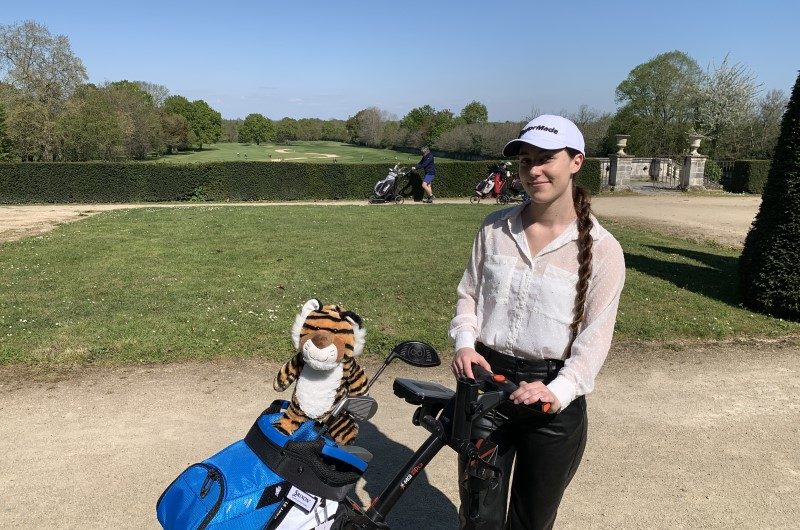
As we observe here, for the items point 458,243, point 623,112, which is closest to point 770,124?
point 623,112

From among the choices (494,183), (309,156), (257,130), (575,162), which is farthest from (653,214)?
(257,130)

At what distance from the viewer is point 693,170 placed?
27.5m

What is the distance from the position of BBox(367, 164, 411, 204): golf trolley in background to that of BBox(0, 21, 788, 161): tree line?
70.6 ft

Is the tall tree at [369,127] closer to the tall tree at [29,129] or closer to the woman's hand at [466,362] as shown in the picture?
the tall tree at [29,129]

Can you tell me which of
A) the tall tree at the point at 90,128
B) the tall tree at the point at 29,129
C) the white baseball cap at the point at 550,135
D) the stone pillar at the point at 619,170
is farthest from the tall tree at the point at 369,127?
the white baseball cap at the point at 550,135

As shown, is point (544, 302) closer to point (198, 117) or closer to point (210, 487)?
point (210, 487)

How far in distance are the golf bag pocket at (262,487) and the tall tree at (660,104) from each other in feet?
158

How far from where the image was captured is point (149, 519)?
3.18 metres

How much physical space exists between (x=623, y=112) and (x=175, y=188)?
45079 millimetres

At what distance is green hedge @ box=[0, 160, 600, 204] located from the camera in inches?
792

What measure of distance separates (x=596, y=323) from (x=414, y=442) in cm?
251

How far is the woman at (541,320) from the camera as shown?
2.02 m

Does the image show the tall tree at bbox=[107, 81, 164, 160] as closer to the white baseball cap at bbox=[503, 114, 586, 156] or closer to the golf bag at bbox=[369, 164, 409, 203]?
the golf bag at bbox=[369, 164, 409, 203]

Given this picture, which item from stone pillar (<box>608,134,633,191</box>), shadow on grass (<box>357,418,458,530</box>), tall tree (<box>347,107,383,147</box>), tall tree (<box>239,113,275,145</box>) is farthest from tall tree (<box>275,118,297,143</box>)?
shadow on grass (<box>357,418,458,530</box>)
